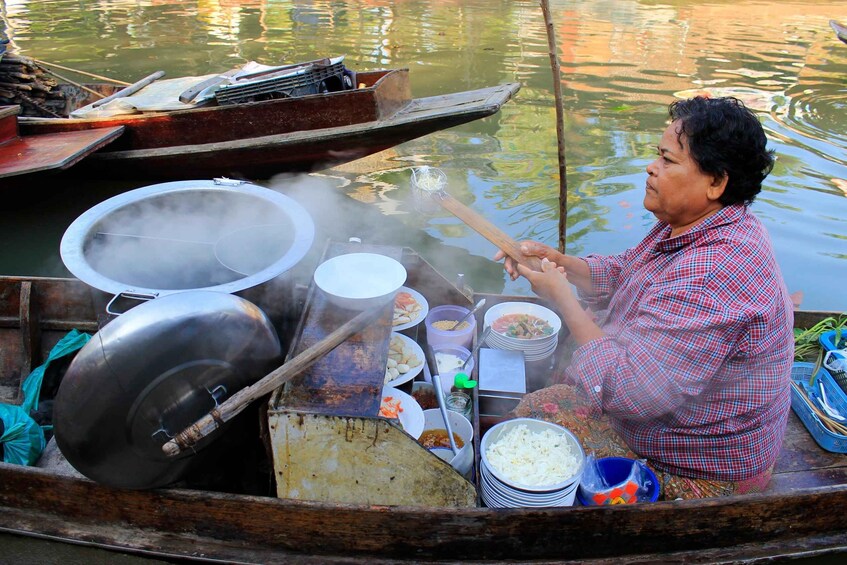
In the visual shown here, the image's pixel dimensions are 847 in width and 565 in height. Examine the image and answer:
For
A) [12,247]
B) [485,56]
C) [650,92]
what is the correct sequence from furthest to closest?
[485,56]
[650,92]
[12,247]

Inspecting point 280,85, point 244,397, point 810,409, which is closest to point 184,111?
point 280,85

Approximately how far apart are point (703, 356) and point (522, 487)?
0.94 meters

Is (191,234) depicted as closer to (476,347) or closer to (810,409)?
(476,347)

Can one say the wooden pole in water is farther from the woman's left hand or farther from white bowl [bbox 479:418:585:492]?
white bowl [bbox 479:418:585:492]

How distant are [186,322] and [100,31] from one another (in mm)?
16950

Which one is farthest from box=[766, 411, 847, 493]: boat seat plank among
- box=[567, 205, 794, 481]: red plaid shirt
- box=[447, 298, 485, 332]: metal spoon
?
box=[447, 298, 485, 332]: metal spoon

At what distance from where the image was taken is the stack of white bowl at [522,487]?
8.24 ft

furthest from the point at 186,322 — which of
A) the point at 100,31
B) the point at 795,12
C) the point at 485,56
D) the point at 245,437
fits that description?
the point at 795,12

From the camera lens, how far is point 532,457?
2.69m

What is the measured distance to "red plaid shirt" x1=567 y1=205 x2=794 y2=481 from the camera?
2.25 m

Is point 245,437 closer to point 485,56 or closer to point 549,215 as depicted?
point 549,215

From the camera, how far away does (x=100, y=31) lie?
51.0 ft

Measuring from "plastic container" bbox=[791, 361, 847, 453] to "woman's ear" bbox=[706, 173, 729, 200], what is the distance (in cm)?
186

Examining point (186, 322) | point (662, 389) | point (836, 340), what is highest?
point (186, 322)
